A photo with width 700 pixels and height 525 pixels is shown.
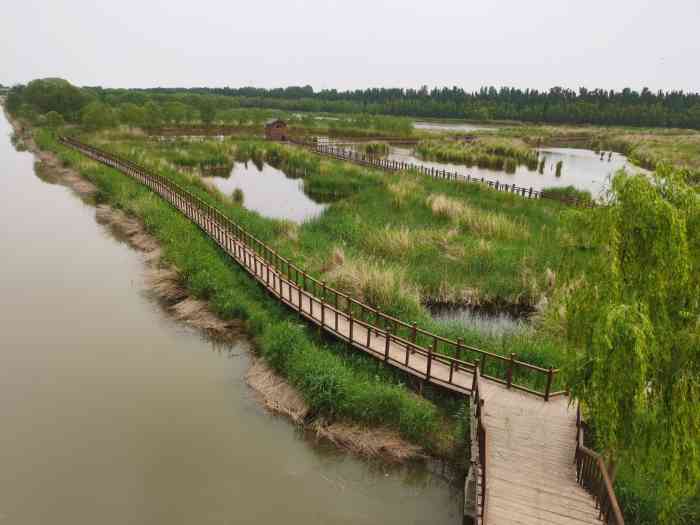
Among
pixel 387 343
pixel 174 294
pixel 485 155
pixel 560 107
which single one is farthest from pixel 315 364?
pixel 560 107

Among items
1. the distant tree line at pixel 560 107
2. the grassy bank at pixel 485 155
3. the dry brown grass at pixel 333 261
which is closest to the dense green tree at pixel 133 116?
the grassy bank at pixel 485 155

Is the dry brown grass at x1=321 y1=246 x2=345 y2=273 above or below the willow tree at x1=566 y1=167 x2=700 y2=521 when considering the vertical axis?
below

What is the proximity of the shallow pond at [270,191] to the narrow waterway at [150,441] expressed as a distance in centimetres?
1485

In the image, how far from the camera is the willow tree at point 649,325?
670cm

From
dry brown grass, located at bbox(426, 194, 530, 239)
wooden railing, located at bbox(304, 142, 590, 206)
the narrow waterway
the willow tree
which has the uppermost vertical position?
the willow tree

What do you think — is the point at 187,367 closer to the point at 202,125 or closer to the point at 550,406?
the point at 550,406

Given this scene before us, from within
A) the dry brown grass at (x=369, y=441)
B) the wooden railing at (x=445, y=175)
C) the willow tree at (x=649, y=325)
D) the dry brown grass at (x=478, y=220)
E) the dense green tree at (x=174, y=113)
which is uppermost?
the dense green tree at (x=174, y=113)

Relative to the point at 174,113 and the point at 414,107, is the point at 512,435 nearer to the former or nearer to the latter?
the point at 174,113

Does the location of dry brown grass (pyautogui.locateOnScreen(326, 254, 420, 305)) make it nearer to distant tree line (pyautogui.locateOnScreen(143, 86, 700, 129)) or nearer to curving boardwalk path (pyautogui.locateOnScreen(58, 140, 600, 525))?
curving boardwalk path (pyautogui.locateOnScreen(58, 140, 600, 525))

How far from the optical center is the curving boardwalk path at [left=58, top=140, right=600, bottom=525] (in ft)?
28.6

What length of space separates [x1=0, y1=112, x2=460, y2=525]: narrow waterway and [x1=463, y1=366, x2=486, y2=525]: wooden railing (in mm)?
1475

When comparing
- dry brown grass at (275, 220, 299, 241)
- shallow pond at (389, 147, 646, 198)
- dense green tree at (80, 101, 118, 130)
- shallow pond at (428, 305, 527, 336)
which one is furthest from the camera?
dense green tree at (80, 101, 118, 130)

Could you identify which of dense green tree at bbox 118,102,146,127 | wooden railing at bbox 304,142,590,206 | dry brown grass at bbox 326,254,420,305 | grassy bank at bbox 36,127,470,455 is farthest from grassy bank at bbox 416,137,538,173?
dense green tree at bbox 118,102,146,127

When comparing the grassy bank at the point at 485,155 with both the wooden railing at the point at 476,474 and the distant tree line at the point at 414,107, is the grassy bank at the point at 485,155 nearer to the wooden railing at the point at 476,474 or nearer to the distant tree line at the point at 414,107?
the distant tree line at the point at 414,107
